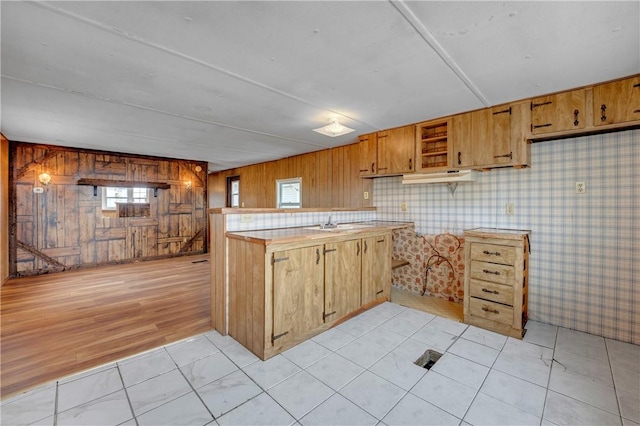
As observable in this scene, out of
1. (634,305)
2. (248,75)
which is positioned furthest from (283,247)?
(634,305)

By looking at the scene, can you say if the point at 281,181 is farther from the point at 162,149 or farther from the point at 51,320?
the point at 51,320

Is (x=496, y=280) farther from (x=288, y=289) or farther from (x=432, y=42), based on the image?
(x=432, y=42)

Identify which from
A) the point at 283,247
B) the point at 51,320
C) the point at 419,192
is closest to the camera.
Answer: the point at 283,247

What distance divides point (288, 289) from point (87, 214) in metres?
5.22

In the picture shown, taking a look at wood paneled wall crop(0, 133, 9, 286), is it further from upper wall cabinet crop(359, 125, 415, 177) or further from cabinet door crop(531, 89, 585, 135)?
cabinet door crop(531, 89, 585, 135)

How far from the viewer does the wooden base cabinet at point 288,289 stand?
7.31 ft

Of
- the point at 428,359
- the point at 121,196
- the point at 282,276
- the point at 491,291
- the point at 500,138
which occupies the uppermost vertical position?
the point at 500,138

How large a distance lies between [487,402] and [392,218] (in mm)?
2742

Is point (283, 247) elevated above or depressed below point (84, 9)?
below

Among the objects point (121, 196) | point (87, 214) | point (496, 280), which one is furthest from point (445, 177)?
point (87, 214)

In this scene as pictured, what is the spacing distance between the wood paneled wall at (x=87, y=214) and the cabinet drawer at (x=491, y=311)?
20.2 ft

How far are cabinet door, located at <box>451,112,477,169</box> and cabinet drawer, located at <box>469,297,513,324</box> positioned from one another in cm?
148

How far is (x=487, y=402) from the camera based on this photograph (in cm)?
175

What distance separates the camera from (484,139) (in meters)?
3.01
